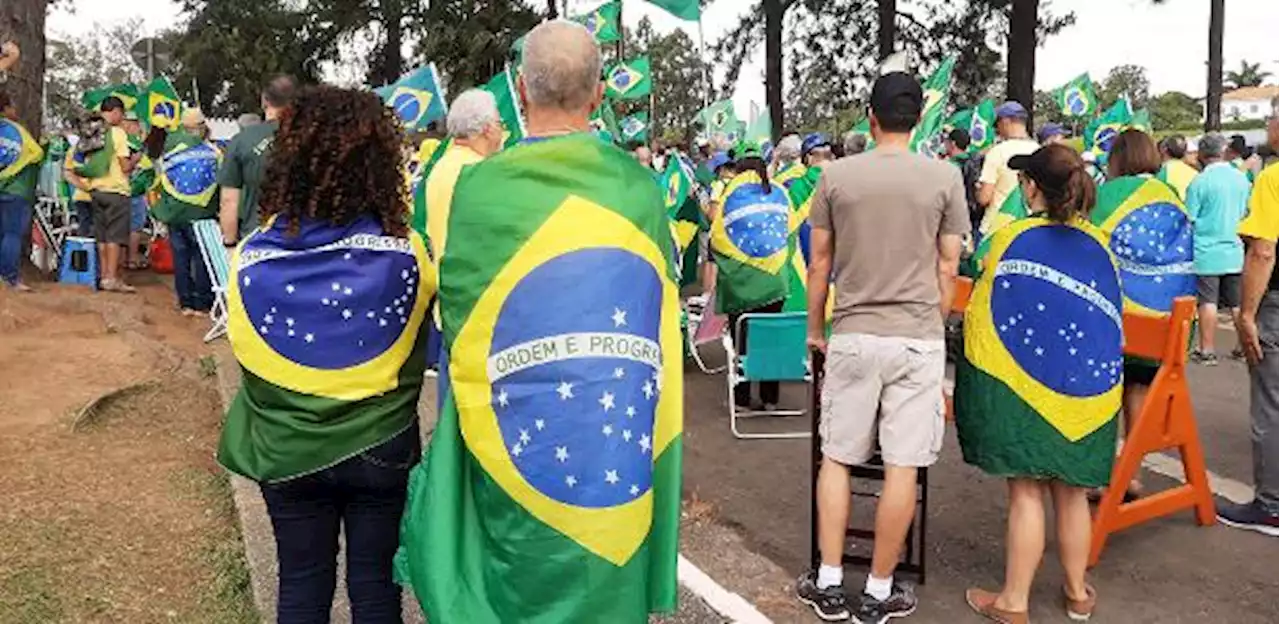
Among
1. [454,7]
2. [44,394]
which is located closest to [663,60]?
[454,7]

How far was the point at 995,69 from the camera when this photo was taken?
2405 cm

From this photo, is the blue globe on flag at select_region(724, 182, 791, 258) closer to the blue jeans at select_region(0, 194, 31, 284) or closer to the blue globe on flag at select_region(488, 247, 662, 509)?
the blue globe on flag at select_region(488, 247, 662, 509)

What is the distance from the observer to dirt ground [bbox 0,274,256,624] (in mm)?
3998

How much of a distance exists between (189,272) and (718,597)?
7432 mm

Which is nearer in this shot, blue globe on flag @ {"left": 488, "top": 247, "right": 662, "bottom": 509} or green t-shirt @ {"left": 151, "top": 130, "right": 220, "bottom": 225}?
blue globe on flag @ {"left": 488, "top": 247, "right": 662, "bottom": 509}

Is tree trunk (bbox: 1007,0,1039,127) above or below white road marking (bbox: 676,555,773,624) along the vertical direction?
above

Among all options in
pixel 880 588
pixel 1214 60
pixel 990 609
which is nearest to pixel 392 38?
pixel 1214 60

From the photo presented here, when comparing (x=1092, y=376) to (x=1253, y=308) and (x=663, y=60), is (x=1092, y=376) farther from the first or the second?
(x=663, y=60)

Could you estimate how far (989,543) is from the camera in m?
4.84

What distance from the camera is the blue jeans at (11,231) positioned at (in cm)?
955

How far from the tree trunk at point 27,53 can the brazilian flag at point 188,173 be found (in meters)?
2.00

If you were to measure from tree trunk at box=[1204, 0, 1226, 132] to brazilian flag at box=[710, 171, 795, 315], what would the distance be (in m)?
15.8

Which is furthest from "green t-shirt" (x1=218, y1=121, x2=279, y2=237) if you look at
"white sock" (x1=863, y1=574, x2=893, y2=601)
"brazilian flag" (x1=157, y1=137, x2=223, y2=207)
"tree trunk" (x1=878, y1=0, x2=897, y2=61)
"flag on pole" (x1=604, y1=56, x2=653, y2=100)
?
"tree trunk" (x1=878, y1=0, x2=897, y2=61)

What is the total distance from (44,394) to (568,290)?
Result: 500cm
